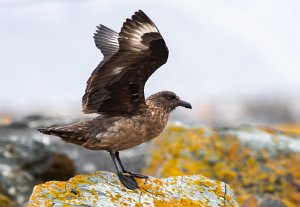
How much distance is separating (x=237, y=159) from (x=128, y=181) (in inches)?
120

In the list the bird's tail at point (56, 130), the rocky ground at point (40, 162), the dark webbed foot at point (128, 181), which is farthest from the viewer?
the rocky ground at point (40, 162)

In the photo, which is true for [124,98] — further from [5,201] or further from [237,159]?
[237,159]

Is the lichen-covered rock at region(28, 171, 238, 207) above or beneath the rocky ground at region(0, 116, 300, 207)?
above

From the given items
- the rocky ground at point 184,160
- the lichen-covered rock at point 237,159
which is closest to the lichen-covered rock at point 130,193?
the lichen-covered rock at point 237,159

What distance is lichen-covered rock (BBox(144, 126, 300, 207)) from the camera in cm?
894

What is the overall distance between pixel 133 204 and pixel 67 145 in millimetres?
3599

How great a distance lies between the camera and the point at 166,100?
786cm

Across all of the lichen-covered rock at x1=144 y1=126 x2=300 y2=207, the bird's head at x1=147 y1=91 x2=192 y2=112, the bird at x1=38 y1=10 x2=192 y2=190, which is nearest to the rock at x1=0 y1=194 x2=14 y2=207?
the lichen-covered rock at x1=144 y1=126 x2=300 y2=207

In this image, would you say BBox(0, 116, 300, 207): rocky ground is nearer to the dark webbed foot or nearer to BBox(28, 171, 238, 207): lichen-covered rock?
BBox(28, 171, 238, 207): lichen-covered rock

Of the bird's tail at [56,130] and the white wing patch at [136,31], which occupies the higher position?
the white wing patch at [136,31]

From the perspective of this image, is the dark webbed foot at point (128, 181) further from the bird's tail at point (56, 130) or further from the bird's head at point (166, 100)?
the bird's head at point (166, 100)

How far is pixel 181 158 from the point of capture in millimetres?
9336

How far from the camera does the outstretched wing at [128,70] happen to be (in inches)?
273

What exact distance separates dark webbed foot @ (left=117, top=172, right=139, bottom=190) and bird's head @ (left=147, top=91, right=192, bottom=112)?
48.8 inches
